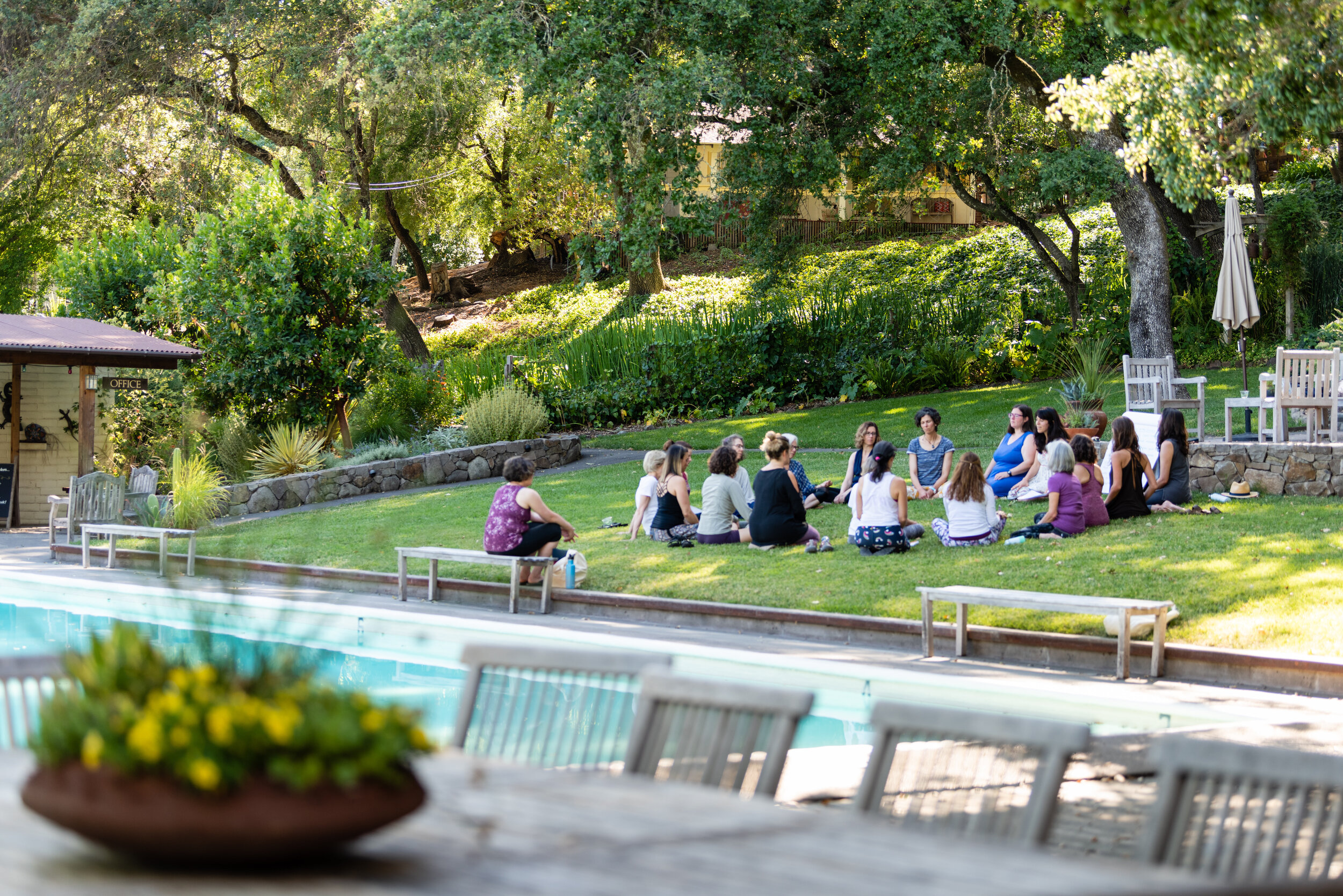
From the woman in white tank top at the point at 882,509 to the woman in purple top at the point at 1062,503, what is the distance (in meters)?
1.05

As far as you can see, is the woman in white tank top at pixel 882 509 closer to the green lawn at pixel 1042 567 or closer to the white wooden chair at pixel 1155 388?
the green lawn at pixel 1042 567

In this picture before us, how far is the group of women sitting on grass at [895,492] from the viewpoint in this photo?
10641 mm

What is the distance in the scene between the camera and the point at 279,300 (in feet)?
58.7

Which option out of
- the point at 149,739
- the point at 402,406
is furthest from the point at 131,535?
the point at 149,739

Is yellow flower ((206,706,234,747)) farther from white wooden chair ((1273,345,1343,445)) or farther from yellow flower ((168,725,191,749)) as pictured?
white wooden chair ((1273,345,1343,445))

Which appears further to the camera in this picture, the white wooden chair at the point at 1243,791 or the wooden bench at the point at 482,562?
the wooden bench at the point at 482,562

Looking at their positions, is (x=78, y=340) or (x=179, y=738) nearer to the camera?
(x=179, y=738)

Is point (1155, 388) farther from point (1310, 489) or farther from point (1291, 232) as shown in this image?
point (1291, 232)

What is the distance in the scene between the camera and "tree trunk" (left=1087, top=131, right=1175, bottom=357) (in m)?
19.9

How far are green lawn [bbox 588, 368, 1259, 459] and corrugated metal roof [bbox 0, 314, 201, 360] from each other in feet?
22.0

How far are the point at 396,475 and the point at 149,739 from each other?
1640 centimetres

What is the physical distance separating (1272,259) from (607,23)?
1411 centimetres

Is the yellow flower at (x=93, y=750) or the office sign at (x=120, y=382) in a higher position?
the office sign at (x=120, y=382)

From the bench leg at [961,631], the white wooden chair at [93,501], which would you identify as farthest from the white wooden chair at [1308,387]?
the white wooden chair at [93,501]
